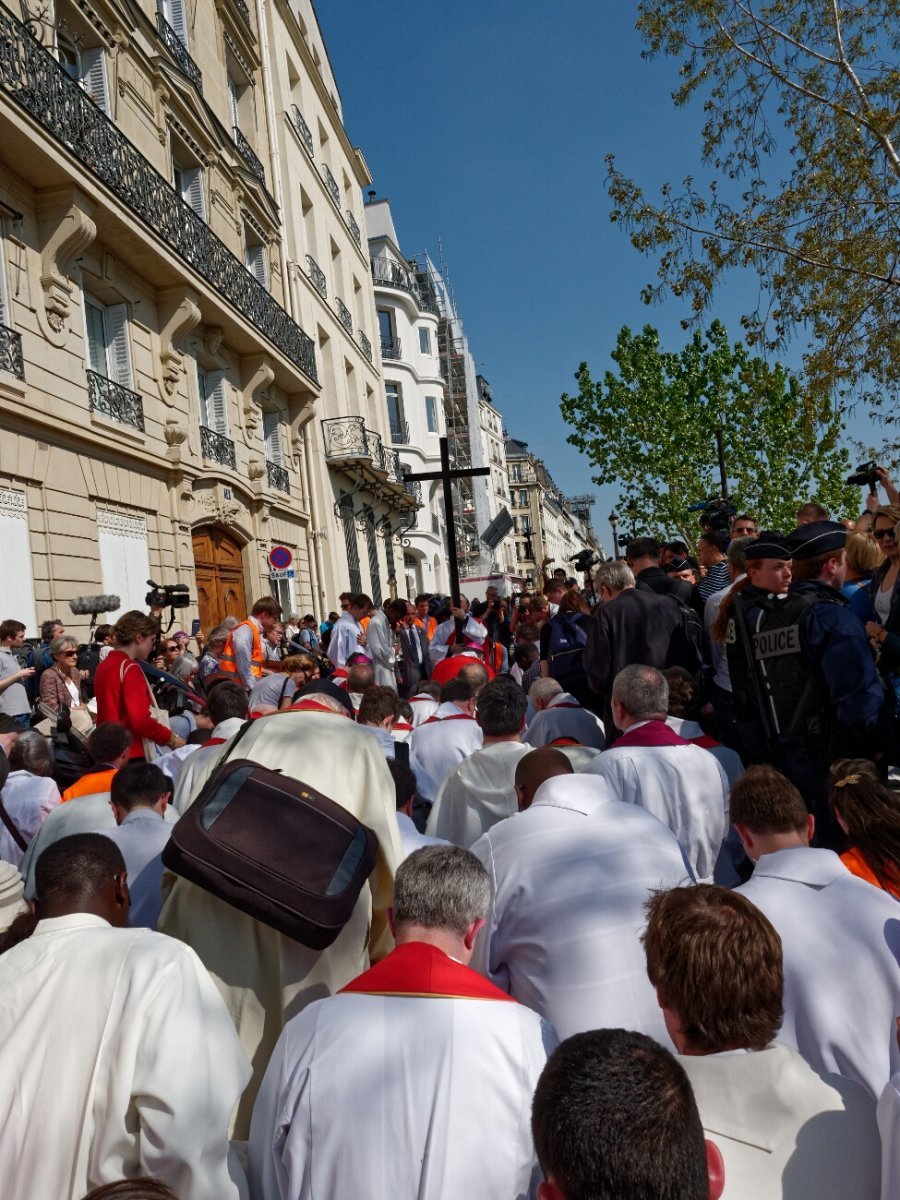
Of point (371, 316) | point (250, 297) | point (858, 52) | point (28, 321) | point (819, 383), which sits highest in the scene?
point (371, 316)

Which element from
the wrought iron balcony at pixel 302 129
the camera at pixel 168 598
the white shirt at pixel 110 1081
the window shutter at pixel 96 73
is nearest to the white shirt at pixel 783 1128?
the white shirt at pixel 110 1081

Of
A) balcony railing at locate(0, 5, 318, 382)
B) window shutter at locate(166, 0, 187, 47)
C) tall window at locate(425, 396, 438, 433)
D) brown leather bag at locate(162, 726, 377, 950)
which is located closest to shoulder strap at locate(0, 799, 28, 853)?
brown leather bag at locate(162, 726, 377, 950)

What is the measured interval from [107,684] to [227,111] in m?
19.2

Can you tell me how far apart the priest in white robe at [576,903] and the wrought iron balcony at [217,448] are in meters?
16.2

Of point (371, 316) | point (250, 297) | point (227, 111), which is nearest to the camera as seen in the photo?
point (250, 297)

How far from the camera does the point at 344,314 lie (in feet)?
103

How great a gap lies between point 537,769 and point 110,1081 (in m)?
2.03

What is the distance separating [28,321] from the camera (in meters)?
12.6

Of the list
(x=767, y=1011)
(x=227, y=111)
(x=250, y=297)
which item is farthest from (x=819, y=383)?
(x=227, y=111)

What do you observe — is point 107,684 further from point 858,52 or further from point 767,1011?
point 858,52

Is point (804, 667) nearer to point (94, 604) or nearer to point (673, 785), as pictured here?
point (673, 785)

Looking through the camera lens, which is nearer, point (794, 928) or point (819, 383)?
point (794, 928)

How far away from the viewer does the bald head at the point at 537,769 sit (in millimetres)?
3844

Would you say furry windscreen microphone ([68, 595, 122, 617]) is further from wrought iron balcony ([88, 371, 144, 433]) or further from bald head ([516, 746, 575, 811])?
bald head ([516, 746, 575, 811])
